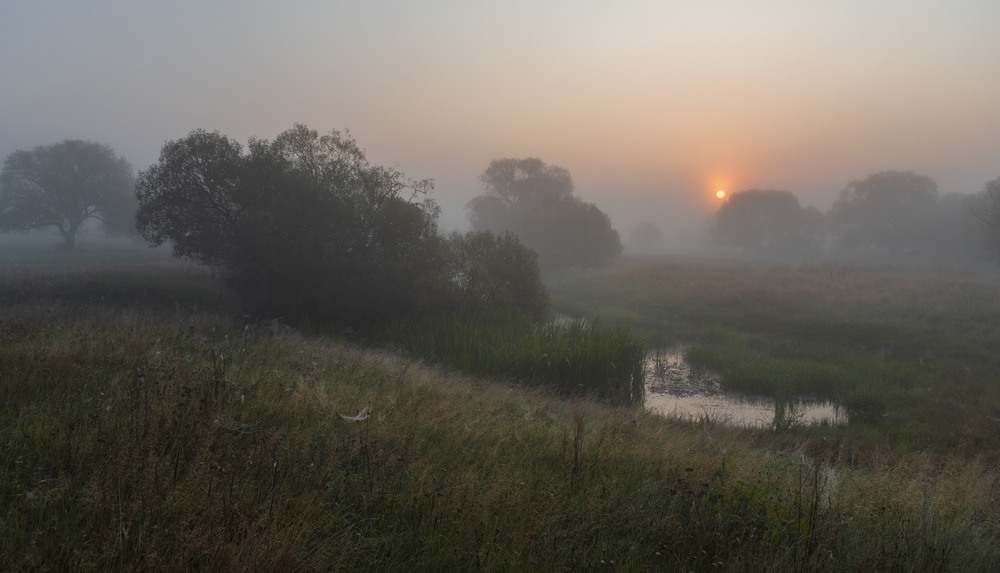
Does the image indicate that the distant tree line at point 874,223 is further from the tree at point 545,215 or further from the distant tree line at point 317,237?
the distant tree line at point 317,237

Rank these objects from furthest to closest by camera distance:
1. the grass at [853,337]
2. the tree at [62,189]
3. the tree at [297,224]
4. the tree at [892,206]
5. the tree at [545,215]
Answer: the tree at [892,206] < the tree at [545,215] < the tree at [62,189] < the tree at [297,224] < the grass at [853,337]

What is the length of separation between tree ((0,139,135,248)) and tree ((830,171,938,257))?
82.6 metres

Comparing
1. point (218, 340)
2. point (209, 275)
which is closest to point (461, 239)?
point (209, 275)

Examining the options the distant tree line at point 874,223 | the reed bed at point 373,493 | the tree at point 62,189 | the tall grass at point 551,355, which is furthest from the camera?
the distant tree line at point 874,223

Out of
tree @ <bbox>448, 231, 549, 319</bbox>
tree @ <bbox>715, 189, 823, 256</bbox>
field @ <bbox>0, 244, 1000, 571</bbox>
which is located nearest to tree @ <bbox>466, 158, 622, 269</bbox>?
tree @ <bbox>448, 231, 549, 319</bbox>

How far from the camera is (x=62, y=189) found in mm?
45219

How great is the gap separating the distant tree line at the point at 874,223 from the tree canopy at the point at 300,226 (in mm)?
42323

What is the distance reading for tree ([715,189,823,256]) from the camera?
8406cm

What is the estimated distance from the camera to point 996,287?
30703 millimetres

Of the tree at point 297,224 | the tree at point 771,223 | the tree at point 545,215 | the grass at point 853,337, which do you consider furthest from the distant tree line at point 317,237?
the tree at point 771,223

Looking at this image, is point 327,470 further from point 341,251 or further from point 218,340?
point 341,251

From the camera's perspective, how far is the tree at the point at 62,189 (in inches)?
1754

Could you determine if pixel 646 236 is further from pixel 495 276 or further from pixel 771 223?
pixel 495 276

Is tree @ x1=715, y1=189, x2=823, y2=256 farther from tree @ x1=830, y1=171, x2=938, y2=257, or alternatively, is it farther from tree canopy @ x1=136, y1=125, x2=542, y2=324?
tree canopy @ x1=136, y1=125, x2=542, y2=324
